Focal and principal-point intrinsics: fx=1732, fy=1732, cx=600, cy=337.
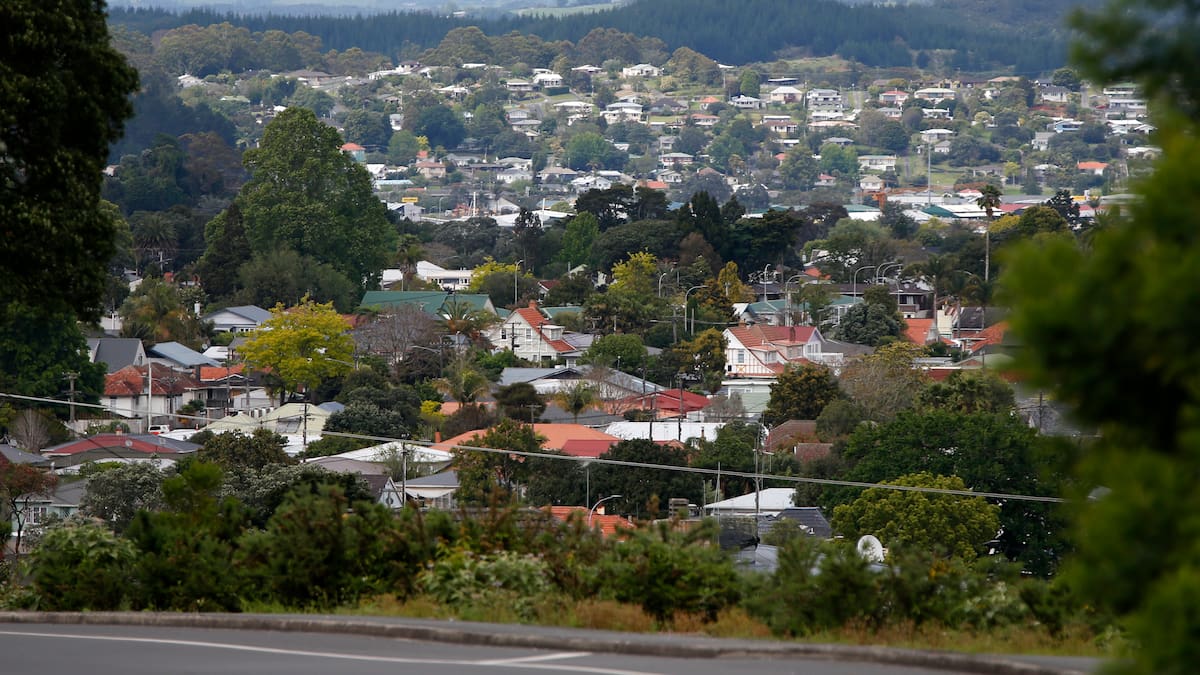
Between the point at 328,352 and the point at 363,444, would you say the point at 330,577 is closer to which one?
the point at 363,444

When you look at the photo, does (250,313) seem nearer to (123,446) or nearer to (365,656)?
(123,446)

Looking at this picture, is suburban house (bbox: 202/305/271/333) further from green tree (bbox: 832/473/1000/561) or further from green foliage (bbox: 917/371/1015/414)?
green tree (bbox: 832/473/1000/561)

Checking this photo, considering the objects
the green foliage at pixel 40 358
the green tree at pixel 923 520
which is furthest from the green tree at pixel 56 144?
the green foliage at pixel 40 358

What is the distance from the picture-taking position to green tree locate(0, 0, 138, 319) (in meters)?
13.9

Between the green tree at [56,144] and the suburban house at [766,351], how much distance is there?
5477 centimetres

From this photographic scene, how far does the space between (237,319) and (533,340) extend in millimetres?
14076

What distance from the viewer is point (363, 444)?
164 feet

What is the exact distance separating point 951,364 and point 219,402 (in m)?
27.6

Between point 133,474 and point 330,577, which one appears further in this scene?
point 133,474

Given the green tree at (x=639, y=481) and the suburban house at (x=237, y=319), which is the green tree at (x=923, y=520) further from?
the suburban house at (x=237, y=319)

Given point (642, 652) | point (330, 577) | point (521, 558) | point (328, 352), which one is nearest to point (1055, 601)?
point (642, 652)

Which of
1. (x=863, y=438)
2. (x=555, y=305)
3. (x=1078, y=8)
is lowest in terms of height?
(x=555, y=305)

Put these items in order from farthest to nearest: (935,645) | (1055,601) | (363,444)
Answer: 1. (363,444)
2. (1055,601)
3. (935,645)

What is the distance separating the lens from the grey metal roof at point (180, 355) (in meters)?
68.3
